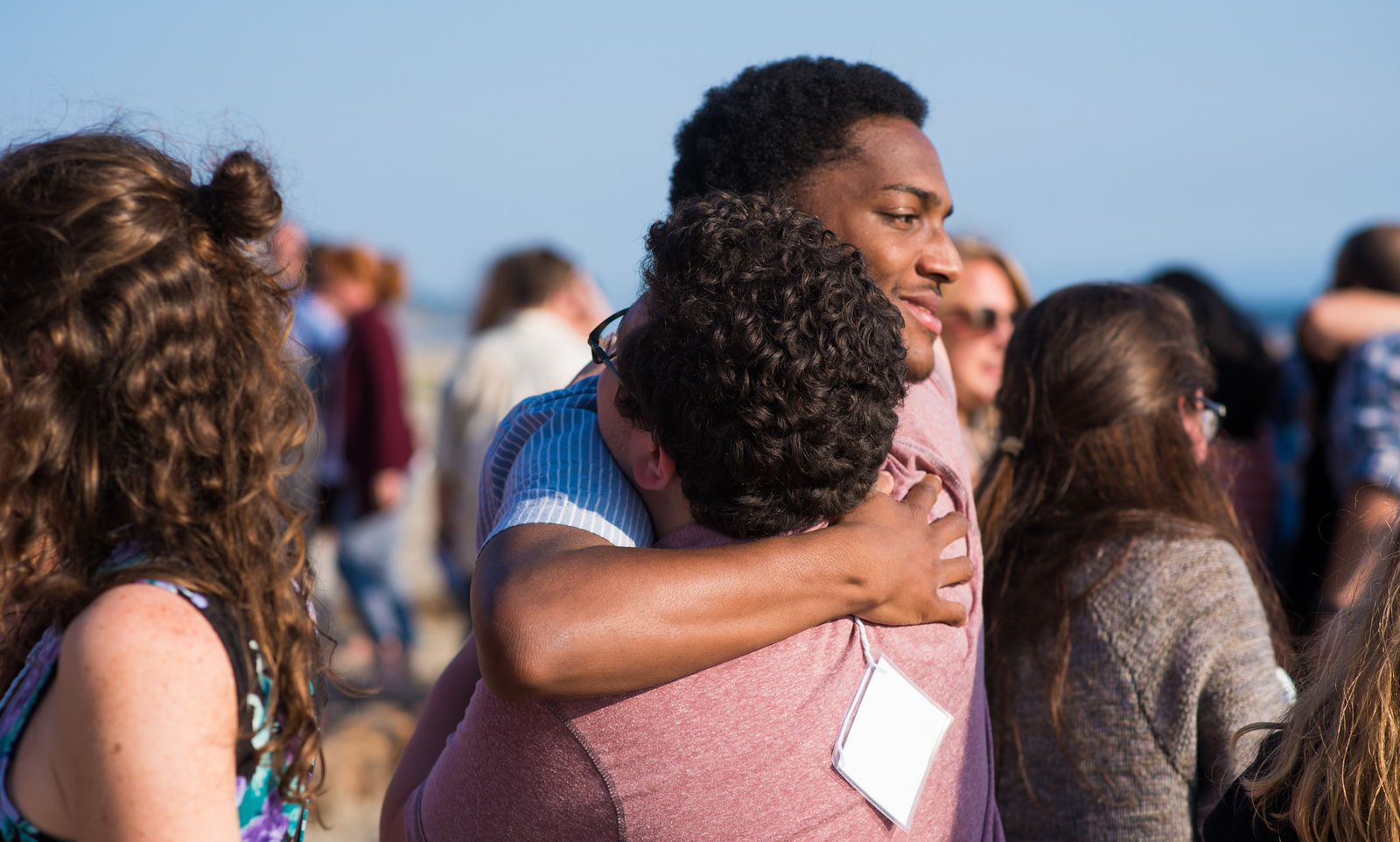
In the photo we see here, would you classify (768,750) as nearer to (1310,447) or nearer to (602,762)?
(602,762)

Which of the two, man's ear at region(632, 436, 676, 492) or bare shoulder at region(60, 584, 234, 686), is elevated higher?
man's ear at region(632, 436, 676, 492)

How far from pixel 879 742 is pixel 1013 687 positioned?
0.89 metres

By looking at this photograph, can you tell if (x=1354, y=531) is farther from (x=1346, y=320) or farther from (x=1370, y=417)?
(x=1346, y=320)

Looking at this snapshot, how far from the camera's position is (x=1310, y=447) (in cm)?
452

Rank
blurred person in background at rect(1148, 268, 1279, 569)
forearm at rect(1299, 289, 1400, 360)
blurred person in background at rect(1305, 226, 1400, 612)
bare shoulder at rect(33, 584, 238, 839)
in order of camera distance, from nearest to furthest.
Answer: bare shoulder at rect(33, 584, 238, 839) < blurred person in background at rect(1305, 226, 1400, 612) < forearm at rect(1299, 289, 1400, 360) < blurred person in background at rect(1148, 268, 1279, 569)

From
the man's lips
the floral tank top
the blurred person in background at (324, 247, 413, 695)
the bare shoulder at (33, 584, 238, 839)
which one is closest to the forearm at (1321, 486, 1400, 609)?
the man's lips

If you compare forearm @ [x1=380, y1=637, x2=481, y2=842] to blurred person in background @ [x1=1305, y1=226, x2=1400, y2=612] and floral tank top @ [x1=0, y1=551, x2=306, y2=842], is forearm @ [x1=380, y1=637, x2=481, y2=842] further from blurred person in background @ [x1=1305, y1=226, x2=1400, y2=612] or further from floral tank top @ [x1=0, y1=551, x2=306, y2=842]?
blurred person in background @ [x1=1305, y1=226, x2=1400, y2=612]

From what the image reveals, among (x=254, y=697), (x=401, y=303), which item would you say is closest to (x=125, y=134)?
(x=254, y=697)

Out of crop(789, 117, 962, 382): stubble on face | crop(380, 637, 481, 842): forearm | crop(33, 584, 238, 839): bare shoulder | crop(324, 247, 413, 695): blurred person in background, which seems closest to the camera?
crop(33, 584, 238, 839): bare shoulder

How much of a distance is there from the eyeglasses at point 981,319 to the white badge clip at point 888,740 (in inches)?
100.0

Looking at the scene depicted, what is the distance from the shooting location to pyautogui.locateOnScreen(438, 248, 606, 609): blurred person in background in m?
5.42

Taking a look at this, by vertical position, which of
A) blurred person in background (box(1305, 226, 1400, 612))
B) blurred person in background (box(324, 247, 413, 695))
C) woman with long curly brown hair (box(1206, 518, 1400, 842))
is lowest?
blurred person in background (box(324, 247, 413, 695))

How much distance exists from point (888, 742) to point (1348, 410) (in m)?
3.39

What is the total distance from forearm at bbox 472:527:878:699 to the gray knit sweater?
91 centimetres
